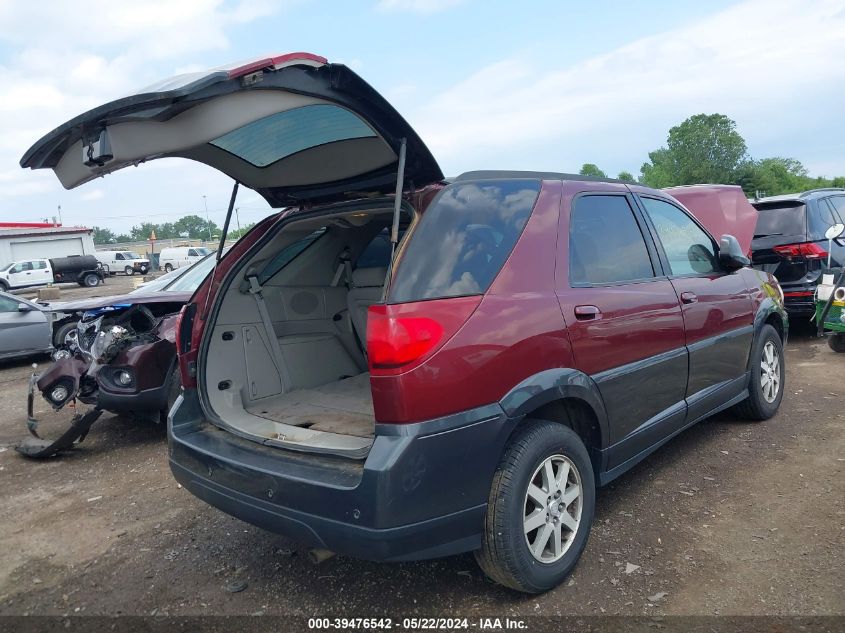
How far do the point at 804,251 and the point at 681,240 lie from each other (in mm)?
4242

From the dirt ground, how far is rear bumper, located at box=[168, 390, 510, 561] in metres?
0.54

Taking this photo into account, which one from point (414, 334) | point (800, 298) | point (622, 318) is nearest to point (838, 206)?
point (800, 298)

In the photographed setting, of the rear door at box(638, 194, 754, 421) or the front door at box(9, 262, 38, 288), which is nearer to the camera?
the rear door at box(638, 194, 754, 421)

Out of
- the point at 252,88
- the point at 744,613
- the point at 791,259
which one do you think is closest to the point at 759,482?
the point at 744,613

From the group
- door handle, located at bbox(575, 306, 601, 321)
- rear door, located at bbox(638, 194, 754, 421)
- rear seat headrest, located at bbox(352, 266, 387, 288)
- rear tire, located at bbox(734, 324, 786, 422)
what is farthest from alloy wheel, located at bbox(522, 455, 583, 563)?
rear tire, located at bbox(734, 324, 786, 422)

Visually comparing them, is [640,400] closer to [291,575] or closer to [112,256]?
[291,575]

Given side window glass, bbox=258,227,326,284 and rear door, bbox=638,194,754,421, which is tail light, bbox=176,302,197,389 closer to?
side window glass, bbox=258,227,326,284

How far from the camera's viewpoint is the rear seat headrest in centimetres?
428

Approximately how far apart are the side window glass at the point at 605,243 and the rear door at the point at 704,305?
0.25m

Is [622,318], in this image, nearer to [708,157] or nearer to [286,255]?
[286,255]

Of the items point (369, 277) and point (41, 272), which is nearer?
point (369, 277)

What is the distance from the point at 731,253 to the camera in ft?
14.1

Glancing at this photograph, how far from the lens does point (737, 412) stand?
4961 millimetres

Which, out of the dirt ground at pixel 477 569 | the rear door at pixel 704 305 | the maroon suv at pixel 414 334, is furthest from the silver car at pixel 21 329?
the rear door at pixel 704 305
